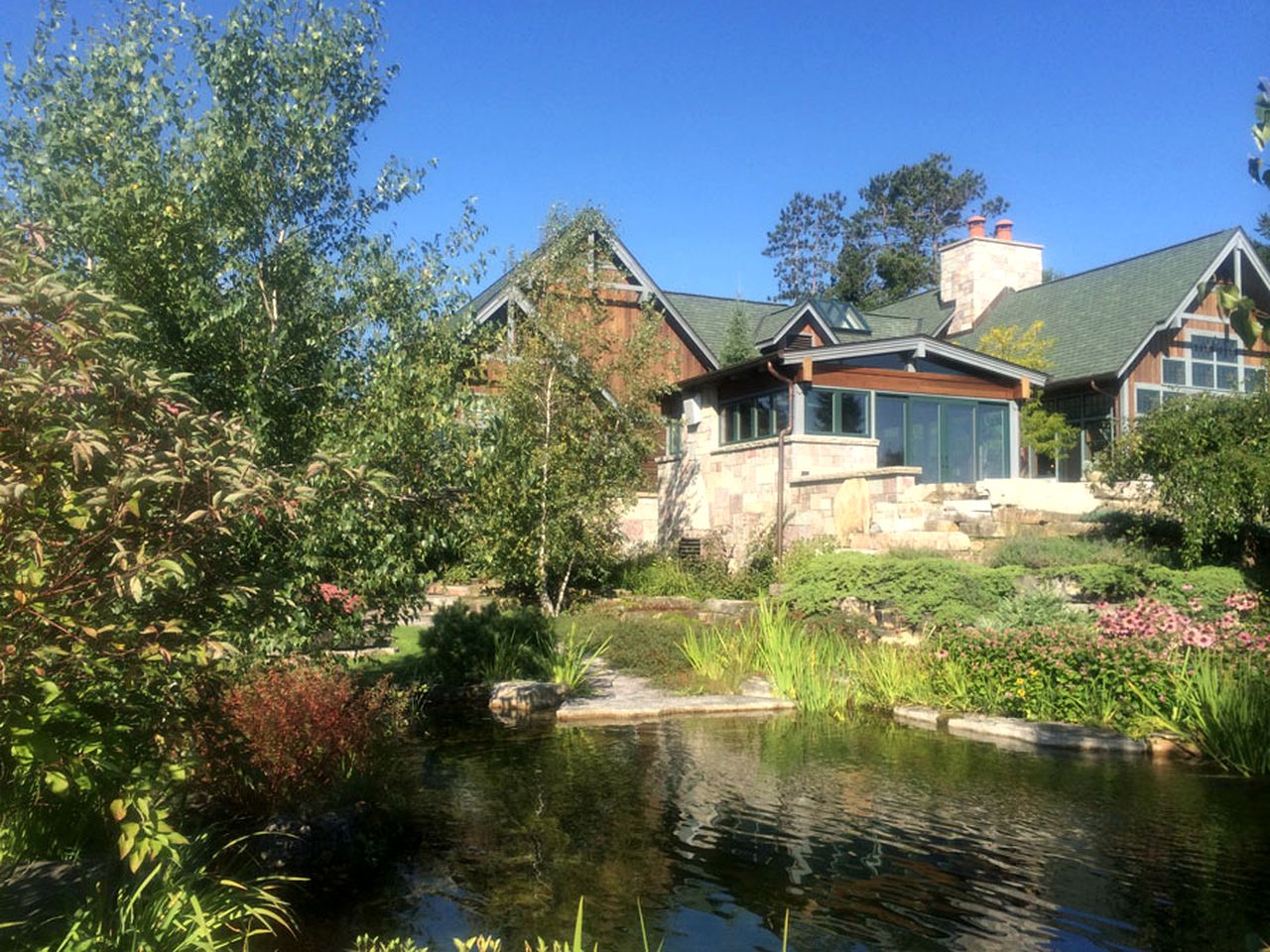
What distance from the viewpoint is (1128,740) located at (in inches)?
366

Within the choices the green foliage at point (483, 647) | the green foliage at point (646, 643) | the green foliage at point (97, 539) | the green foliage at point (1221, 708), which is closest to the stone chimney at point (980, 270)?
the green foliage at point (646, 643)

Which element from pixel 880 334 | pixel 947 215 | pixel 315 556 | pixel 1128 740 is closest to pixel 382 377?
pixel 315 556

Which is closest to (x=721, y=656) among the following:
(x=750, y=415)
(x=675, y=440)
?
(x=750, y=415)

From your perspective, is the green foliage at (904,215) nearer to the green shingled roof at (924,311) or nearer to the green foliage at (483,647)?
the green shingled roof at (924,311)

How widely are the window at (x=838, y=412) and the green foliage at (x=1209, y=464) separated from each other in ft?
23.2

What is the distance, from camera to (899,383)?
822 inches

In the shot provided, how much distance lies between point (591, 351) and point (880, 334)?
45.9 feet

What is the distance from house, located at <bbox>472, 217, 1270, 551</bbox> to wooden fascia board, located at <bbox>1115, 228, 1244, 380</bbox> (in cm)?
5

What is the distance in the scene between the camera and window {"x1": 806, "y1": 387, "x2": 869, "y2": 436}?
66.0ft

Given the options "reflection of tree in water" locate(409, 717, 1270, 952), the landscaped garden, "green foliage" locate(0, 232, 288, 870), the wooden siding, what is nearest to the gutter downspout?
the landscaped garden

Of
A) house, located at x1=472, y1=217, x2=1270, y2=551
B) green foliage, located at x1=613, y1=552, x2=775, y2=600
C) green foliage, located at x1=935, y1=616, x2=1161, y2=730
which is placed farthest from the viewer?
house, located at x1=472, y1=217, x2=1270, y2=551

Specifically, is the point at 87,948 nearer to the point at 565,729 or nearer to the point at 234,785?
the point at 234,785

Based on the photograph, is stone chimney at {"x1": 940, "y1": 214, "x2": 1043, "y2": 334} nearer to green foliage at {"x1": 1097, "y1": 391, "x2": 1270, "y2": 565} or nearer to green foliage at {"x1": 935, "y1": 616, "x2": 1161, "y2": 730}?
green foliage at {"x1": 1097, "y1": 391, "x2": 1270, "y2": 565}

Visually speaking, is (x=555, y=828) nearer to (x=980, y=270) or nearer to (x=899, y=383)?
(x=899, y=383)
